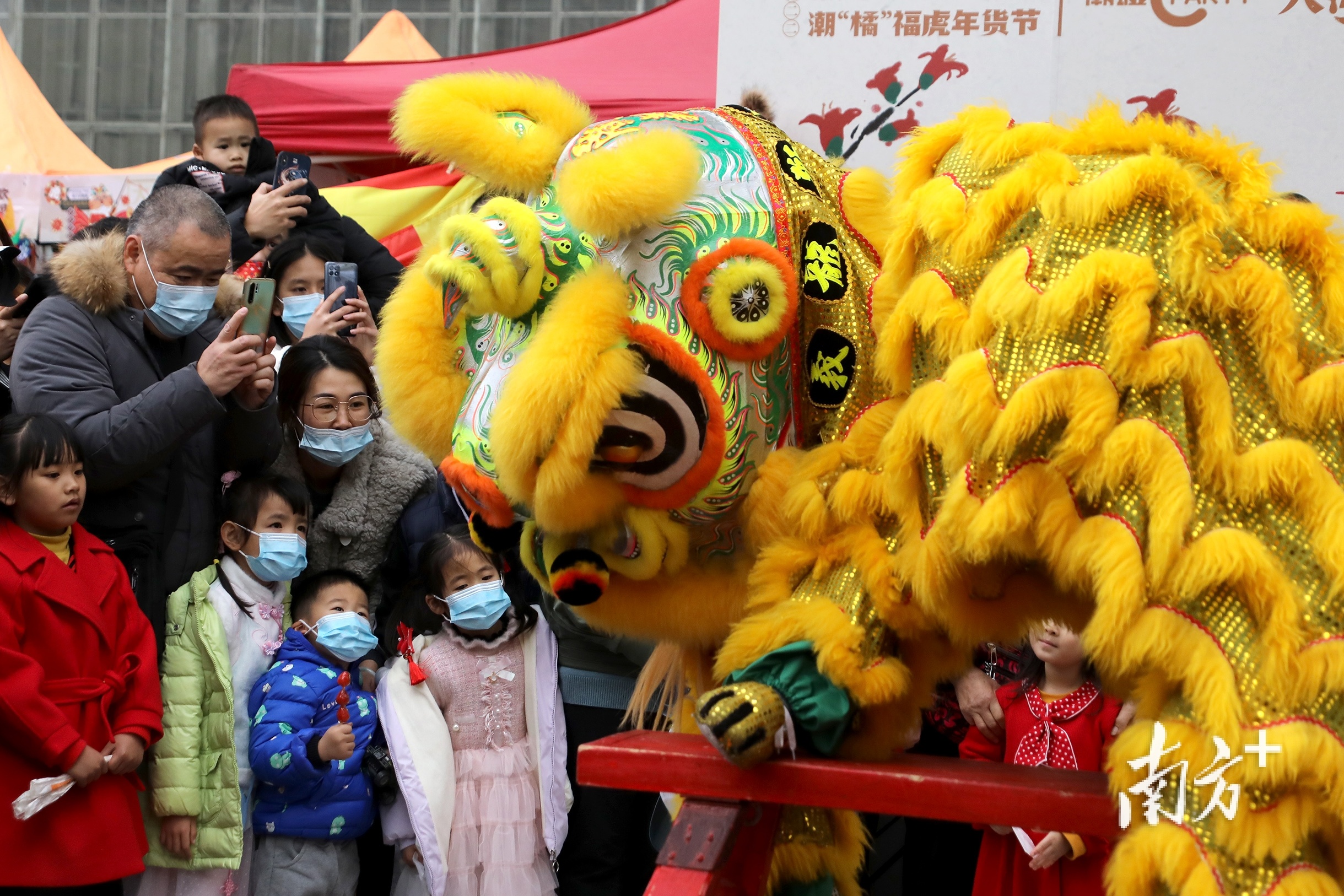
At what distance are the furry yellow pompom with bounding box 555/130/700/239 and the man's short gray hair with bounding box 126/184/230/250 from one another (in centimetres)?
146

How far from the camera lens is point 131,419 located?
277 cm

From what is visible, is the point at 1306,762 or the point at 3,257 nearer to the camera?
the point at 1306,762

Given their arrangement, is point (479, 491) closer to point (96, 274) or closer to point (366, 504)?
point (96, 274)

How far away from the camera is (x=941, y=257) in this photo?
1.79 metres

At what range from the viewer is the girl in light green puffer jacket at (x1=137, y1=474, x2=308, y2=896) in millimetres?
2918

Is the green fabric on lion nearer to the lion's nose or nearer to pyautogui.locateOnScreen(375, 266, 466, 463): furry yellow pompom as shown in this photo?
the lion's nose

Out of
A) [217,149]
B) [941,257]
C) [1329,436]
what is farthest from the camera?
[217,149]

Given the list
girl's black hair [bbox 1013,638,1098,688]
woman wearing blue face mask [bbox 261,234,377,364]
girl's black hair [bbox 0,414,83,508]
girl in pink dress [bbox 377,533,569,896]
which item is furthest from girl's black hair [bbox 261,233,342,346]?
girl's black hair [bbox 1013,638,1098,688]

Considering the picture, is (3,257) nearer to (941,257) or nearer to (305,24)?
(941,257)

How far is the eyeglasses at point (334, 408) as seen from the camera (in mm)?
3348

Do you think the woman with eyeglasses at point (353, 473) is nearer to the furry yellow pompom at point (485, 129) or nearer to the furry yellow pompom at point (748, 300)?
the furry yellow pompom at point (485, 129)

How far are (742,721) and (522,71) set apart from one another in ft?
15.2

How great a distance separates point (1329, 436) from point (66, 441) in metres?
2.25

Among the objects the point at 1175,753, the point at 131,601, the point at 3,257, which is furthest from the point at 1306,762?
the point at 3,257
